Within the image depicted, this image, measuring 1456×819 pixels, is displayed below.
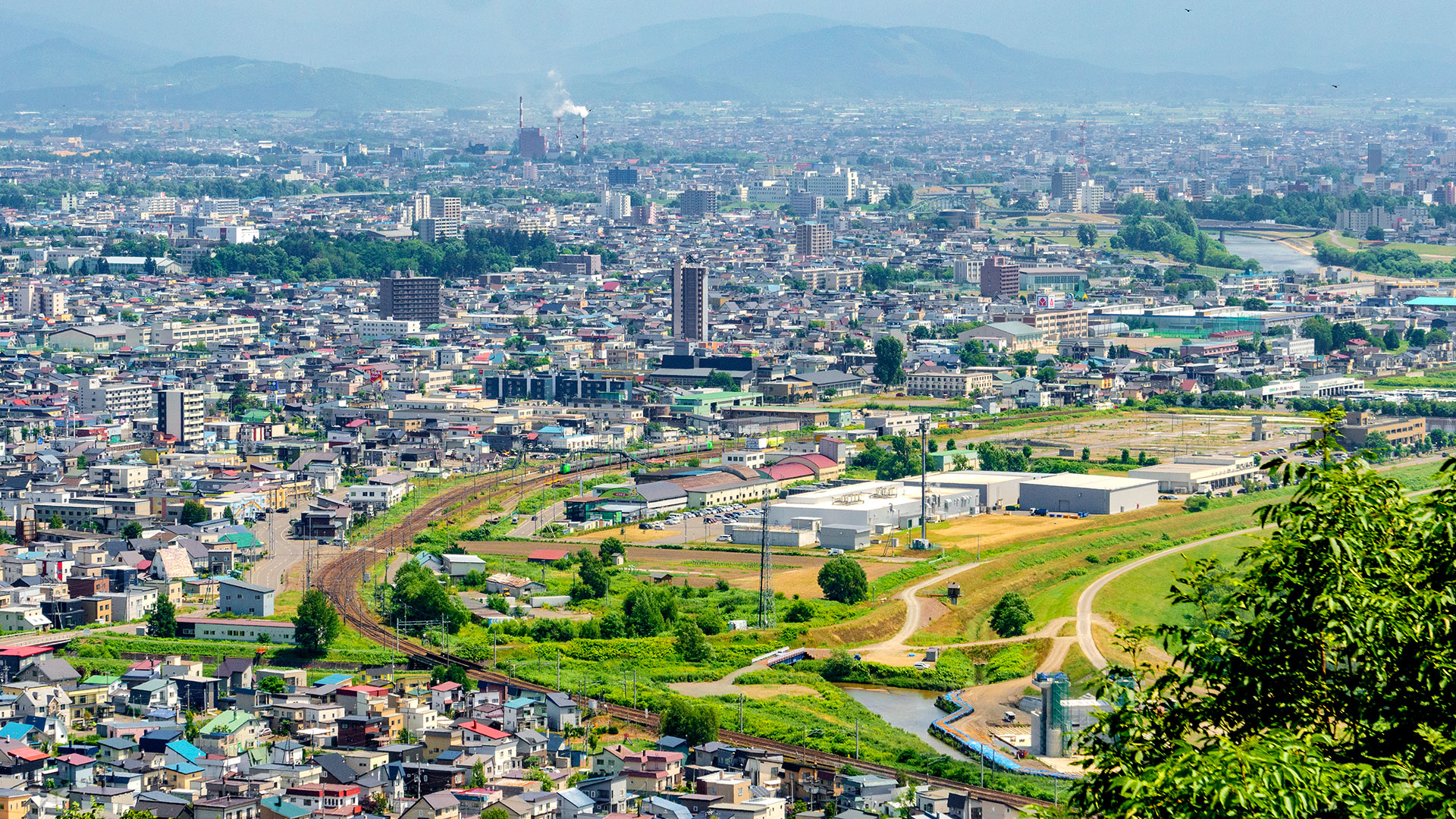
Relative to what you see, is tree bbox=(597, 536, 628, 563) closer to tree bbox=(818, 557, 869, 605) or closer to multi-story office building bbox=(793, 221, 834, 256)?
tree bbox=(818, 557, 869, 605)

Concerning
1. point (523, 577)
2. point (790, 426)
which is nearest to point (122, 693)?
point (523, 577)

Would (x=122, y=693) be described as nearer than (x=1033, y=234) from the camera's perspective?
Yes

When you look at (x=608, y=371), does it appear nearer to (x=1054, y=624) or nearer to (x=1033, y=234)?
(x=1054, y=624)

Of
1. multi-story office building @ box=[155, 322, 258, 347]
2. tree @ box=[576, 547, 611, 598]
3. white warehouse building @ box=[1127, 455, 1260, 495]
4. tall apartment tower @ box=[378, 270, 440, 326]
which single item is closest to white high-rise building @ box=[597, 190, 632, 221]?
tall apartment tower @ box=[378, 270, 440, 326]

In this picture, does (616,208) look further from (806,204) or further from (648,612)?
(648,612)

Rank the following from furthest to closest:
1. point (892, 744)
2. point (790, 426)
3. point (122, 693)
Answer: point (790, 426), point (122, 693), point (892, 744)

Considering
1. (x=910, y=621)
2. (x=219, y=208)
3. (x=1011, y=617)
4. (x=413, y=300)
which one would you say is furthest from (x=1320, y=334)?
(x=219, y=208)

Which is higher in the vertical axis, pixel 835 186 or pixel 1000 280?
pixel 835 186
